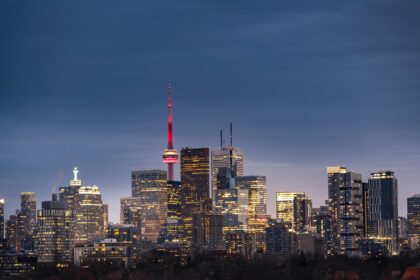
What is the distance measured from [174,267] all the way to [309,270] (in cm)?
2499

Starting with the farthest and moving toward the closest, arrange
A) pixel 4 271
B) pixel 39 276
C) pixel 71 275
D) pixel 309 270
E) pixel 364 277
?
pixel 4 271 → pixel 39 276 → pixel 71 275 → pixel 309 270 → pixel 364 277

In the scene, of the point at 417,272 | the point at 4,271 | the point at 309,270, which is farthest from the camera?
the point at 4,271

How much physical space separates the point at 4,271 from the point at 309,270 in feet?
256

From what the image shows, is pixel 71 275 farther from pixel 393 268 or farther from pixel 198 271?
pixel 393 268

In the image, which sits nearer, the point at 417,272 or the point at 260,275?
the point at 417,272

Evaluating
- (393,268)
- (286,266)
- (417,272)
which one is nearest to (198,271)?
(286,266)

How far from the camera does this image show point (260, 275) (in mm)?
121062

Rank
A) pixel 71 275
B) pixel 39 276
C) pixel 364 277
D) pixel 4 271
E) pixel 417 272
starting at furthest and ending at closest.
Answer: pixel 4 271
pixel 39 276
pixel 71 275
pixel 364 277
pixel 417 272

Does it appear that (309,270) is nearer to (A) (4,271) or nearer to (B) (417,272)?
(B) (417,272)

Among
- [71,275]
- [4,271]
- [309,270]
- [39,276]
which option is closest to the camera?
[309,270]

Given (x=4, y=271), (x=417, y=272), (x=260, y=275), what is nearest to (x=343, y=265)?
(x=260, y=275)

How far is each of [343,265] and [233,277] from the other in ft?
55.8

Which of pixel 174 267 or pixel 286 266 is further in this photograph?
pixel 174 267

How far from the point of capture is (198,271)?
132 metres
